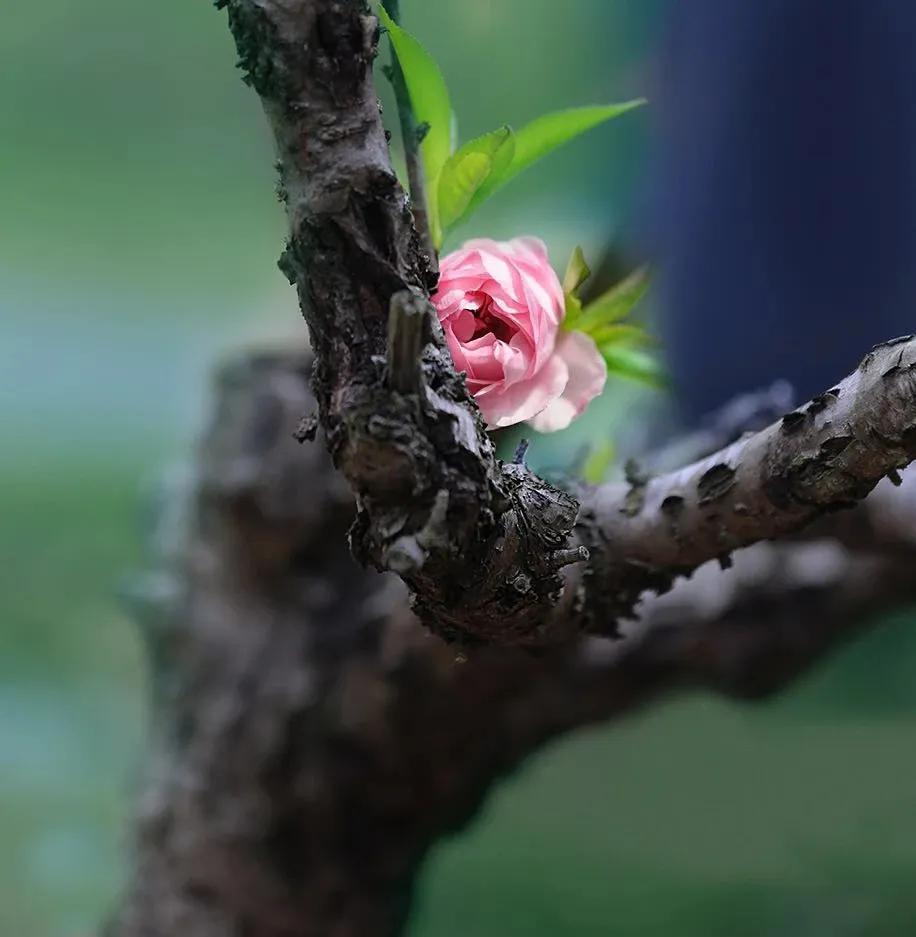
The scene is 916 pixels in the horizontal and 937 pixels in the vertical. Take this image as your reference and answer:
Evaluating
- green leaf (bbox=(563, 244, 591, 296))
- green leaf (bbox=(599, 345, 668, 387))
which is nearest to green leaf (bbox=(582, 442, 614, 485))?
green leaf (bbox=(599, 345, 668, 387))

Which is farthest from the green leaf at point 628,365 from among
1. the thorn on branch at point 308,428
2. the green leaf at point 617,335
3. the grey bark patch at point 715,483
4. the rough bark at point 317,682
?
the rough bark at point 317,682

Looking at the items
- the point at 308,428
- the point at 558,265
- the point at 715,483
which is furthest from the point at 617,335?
the point at 558,265

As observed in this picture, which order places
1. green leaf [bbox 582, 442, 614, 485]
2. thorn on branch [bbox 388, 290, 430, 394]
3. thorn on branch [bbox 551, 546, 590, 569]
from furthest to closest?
green leaf [bbox 582, 442, 614, 485]
thorn on branch [bbox 551, 546, 590, 569]
thorn on branch [bbox 388, 290, 430, 394]

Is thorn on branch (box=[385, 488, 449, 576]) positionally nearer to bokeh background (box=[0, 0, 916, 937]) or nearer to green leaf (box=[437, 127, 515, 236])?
green leaf (box=[437, 127, 515, 236])

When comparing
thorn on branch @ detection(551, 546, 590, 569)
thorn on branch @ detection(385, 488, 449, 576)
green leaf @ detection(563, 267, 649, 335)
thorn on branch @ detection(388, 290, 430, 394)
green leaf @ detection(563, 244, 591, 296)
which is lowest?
thorn on branch @ detection(385, 488, 449, 576)

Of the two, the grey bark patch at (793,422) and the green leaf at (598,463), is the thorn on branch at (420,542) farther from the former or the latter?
the green leaf at (598,463)

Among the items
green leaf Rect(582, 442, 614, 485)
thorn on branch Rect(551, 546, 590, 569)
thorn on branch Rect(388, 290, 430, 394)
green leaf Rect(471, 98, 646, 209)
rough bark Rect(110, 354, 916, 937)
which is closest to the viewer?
thorn on branch Rect(388, 290, 430, 394)
